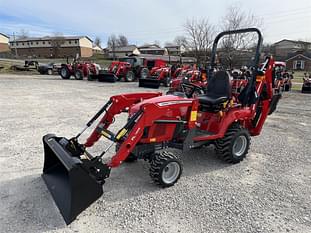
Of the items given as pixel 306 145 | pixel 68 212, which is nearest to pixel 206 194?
pixel 68 212

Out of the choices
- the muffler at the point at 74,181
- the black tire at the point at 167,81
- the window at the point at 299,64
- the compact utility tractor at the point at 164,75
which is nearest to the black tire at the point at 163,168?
the muffler at the point at 74,181

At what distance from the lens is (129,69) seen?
19.2 meters

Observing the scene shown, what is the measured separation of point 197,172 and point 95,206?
63.9 inches

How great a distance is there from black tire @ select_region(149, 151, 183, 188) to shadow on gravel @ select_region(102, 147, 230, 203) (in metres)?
0.14

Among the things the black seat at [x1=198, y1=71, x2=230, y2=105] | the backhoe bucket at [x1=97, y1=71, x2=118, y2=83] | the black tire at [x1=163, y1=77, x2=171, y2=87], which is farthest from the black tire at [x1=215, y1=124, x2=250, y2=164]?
the backhoe bucket at [x1=97, y1=71, x2=118, y2=83]

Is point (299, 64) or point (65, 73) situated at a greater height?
A: point (299, 64)

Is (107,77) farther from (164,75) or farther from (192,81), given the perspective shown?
(192,81)

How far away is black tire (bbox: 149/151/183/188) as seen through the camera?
321 cm

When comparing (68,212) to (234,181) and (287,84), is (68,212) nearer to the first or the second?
(234,181)

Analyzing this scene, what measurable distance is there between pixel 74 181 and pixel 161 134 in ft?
4.41

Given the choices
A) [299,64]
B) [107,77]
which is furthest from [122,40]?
[107,77]

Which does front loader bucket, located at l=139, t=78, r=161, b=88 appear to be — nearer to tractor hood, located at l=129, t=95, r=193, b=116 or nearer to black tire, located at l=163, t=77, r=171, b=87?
black tire, located at l=163, t=77, r=171, b=87

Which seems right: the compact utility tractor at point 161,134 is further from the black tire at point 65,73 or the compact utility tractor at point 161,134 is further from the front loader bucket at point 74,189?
the black tire at point 65,73

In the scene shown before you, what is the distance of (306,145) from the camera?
16.6 feet
